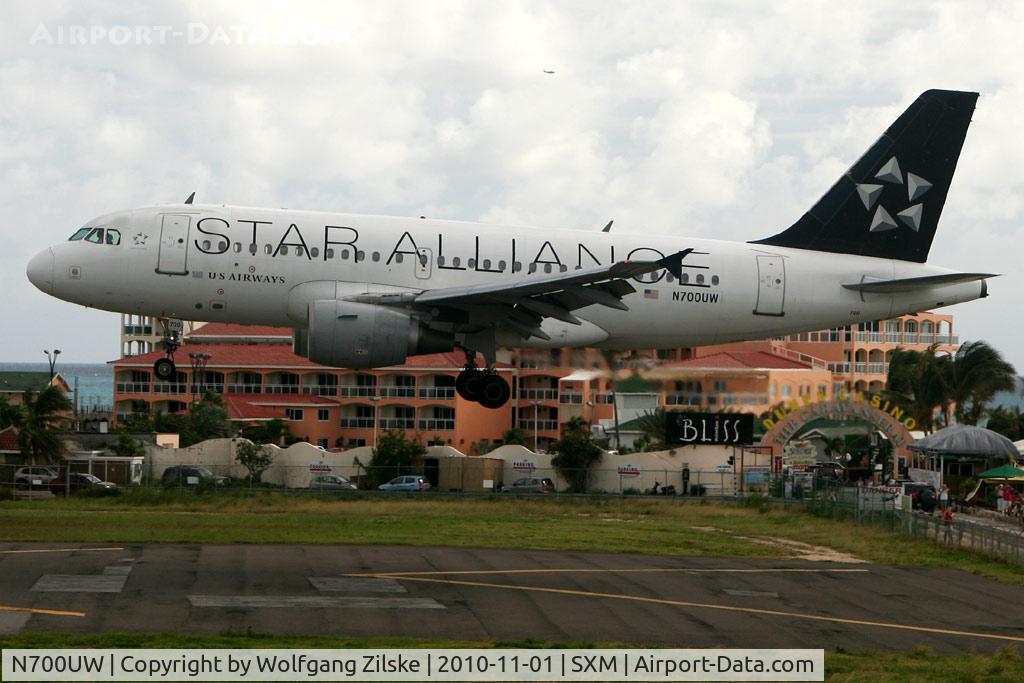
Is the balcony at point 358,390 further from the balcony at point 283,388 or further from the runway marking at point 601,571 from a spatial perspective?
the runway marking at point 601,571

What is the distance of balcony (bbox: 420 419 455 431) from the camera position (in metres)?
103

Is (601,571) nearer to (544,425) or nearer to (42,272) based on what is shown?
(42,272)

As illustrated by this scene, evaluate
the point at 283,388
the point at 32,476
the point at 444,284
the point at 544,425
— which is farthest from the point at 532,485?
the point at 283,388

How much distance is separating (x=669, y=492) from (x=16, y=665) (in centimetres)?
4987

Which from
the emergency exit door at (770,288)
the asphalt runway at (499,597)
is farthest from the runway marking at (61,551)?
the emergency exit door at (770,288)

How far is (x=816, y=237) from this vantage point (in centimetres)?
4244

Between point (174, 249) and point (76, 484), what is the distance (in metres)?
28.5

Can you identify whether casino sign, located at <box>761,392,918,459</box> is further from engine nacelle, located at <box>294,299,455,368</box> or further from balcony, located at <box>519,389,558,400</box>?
balcony, located at <box>519,389,558,400</box>

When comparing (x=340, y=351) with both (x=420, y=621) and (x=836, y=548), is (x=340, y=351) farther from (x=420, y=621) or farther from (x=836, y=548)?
(x=836, y=548)

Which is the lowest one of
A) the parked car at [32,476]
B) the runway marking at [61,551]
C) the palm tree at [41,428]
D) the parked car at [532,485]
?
the runway marking at [61,551]

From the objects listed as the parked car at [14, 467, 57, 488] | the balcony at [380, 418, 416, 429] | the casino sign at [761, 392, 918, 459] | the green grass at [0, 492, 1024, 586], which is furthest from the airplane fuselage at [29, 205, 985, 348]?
the balcony at [380, 418, 416, 429]

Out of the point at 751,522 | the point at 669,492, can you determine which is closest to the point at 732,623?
the point at 751,522

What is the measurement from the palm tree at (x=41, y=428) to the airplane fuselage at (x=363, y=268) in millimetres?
33001

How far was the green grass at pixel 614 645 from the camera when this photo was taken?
26219 millimetres
